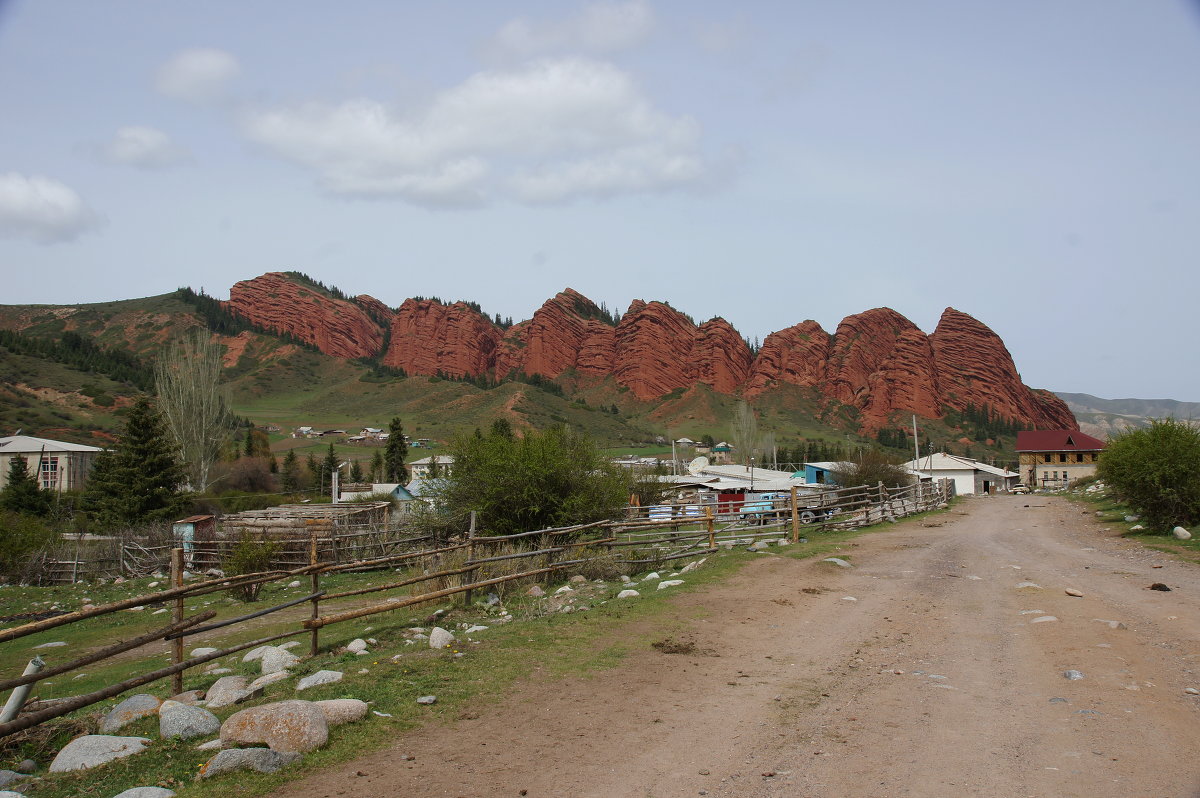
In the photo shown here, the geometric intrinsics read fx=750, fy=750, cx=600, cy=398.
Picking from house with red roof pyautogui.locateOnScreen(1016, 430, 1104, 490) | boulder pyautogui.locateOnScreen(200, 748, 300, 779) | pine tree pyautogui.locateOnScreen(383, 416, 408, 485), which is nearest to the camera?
boulder pyautogui.locateOnScreen(200, 748, 300, 779)

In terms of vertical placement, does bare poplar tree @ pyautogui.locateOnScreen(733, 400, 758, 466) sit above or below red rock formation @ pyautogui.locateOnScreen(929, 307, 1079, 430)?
below

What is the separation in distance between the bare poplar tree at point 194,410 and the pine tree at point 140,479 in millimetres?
15421

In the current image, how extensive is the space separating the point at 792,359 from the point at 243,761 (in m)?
151

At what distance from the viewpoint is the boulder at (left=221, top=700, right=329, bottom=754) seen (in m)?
5.45

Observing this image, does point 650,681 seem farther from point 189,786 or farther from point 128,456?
point 128,456

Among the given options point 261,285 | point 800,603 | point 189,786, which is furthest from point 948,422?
point 261,285

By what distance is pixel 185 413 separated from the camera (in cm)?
5212

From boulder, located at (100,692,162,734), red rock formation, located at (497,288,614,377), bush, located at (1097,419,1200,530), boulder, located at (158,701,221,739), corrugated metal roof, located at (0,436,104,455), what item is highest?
red rock formation, located at (497,288,614,377)

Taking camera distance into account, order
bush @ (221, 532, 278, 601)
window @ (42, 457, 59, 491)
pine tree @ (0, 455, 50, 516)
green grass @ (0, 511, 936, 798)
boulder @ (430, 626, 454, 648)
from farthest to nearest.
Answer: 1. window @ (42, 457, 59, 491)
2. pine tree @ (0, 455, 50, 516)
3. bush @ (221, 532, 278, 601)
4. boulder @ (430, 626, 454, 648)
5. green grass @ (0, 511, 936, 798)

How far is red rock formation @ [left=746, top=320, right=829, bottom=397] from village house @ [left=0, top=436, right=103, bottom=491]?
112013mm

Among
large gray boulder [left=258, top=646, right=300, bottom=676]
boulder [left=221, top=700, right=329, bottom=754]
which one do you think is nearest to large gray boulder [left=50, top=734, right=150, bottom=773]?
boulder [left=221, top=700, right=329, bottom=754]

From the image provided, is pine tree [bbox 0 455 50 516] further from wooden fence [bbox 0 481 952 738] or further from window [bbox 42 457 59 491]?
wooden fence [bbox 0 481 952 738]

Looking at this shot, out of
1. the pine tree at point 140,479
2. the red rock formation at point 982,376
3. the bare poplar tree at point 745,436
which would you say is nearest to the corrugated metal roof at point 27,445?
the pine tree at point 140,479

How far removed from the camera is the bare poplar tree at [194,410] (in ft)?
169
